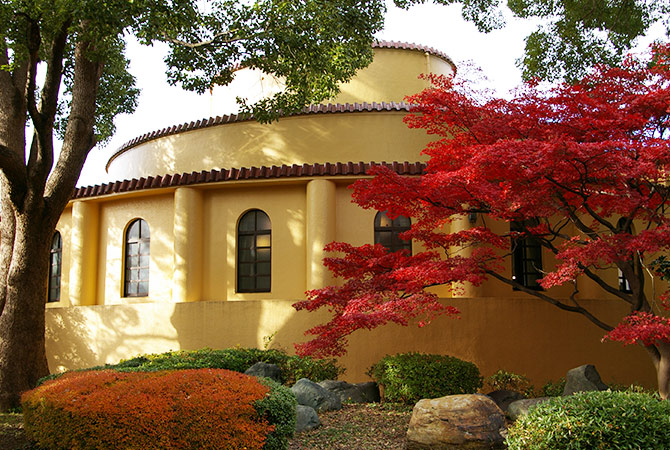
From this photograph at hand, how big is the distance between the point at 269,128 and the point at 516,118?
7.00 metres

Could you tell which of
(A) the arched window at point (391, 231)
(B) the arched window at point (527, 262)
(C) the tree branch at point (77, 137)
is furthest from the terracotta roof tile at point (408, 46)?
(C) the tree branch at point (77, 137)

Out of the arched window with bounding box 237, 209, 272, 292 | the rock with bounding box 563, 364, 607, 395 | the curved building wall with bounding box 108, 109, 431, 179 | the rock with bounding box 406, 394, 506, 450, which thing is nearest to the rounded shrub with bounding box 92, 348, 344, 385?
the arched window with bounding box 237, 209, 272, 292

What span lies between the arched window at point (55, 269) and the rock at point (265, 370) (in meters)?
7.89

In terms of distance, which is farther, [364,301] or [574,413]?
[364,301]

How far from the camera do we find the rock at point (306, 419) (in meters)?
9.23

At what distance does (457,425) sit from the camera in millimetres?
8195

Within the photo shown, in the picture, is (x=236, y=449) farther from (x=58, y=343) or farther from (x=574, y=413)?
(x=58, y=343)

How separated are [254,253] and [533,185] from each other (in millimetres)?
6916

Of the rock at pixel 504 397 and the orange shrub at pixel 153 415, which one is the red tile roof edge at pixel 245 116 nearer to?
the rock at pixel 504 397

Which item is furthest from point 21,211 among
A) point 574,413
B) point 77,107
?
point 574,413

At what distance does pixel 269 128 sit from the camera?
1577 centimetres

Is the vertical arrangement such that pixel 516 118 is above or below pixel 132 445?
above

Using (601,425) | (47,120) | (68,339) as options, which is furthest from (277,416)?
(68,339)

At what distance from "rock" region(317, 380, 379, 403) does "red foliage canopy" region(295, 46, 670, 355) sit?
28.2 inches
